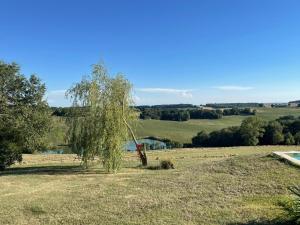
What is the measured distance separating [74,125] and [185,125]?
299 ft

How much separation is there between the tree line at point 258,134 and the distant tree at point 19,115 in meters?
43.7

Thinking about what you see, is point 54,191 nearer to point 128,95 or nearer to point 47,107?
point 128,95

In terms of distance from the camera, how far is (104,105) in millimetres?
27188

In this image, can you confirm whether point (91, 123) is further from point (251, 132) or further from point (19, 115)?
point (251, 132)

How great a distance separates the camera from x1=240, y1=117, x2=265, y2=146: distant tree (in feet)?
232

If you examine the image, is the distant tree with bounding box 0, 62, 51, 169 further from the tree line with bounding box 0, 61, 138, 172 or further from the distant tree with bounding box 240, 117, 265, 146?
the distant tree with bounding box 240, 117, 265, 146

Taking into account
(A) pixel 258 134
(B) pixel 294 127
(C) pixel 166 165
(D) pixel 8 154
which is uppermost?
(D) pixel 8 154

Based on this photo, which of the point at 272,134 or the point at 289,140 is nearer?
the point at 289,140

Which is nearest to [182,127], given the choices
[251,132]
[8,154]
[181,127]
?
[181,127]

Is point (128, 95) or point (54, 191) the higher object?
point (128, 95)

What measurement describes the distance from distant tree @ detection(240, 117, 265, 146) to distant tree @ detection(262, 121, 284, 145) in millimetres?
1533

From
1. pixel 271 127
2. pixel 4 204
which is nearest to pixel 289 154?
pixel 4 204

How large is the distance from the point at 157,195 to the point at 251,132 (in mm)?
54967

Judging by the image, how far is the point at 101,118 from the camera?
26.8 metres
